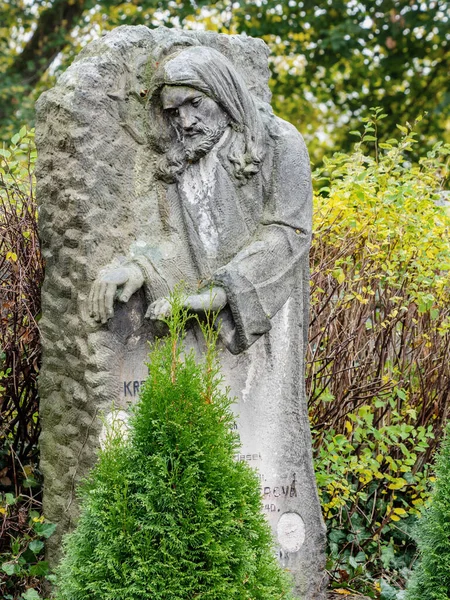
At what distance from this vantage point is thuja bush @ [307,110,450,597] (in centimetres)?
581

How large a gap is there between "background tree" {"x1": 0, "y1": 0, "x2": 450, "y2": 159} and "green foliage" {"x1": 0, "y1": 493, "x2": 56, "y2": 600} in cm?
734

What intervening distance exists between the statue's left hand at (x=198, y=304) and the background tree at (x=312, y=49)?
783 centimetres

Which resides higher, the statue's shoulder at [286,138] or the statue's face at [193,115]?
the statue's face at [193,115]

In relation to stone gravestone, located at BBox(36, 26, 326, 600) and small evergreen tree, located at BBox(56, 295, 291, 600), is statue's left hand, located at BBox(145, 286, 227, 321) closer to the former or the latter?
stone gravestone, located at BBox(36, 26, 326, 600)

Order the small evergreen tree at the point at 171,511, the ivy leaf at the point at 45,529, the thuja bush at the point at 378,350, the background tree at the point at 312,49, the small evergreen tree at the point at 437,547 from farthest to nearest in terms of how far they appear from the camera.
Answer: the background tree at the point at 312,49 < the thuja bush at the point at 378,350 < the ivy leaf at the point at 45,529 < the small evergreen tree at the point at 437,547 < the small evergreen tree at the point at 171,511

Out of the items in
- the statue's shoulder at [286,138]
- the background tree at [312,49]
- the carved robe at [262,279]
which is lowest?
the background tree at [312,49]

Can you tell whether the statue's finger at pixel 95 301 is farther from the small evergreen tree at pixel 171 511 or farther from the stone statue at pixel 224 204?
the small evergreen tree at pixel 171 511

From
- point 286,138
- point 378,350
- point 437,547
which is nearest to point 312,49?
point 378,350

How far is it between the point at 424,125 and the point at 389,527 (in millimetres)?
8066

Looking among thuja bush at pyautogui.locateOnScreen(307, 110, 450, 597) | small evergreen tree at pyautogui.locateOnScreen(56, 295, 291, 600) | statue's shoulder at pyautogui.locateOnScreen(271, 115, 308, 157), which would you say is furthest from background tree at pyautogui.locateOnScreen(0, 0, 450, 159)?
small evergreen tree at pyautogui.locateOnScreen(56, 295, 291, 600)

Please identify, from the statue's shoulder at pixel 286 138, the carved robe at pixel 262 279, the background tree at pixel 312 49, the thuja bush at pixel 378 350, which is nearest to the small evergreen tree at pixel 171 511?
the carved robe at pixel 262 279

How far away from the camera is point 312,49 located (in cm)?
1283

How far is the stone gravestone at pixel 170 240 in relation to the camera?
427 centimetres

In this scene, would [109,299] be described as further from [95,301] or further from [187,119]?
[187,119]
